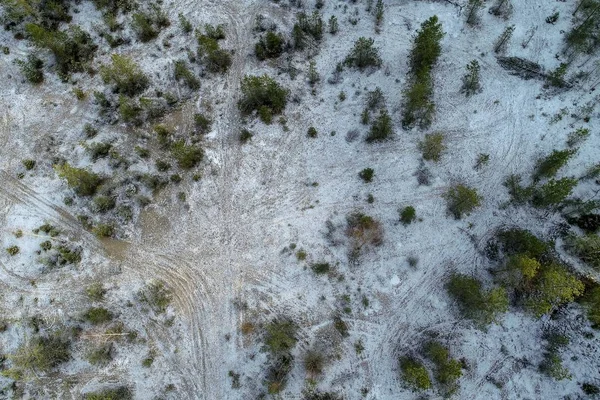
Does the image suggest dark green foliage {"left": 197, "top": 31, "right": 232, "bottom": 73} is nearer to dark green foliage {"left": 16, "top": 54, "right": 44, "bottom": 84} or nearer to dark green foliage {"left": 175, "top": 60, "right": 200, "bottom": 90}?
dark green foliage {"left": 175, "top": 60, "right": 200, "bottom": 90}

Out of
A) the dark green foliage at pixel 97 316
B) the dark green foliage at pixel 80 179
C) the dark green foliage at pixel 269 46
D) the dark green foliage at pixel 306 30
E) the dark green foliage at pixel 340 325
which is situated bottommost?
the dark green foliage at pixel 97 316

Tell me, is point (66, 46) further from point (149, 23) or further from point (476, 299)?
point (476, 299)

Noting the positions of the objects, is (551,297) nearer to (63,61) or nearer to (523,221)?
(523,221)

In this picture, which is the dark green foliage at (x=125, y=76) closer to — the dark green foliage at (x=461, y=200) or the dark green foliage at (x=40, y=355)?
the dark green foliage at (x=40, y=355)

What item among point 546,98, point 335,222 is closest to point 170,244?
point 335,222

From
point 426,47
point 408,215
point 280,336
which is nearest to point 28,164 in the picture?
point 280,336

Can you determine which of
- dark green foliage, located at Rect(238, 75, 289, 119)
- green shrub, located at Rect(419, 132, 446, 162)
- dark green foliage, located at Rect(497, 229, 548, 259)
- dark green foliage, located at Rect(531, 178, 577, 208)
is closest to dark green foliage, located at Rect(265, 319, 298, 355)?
dark green foliage, located at Rect(497, 229, 548, 259)

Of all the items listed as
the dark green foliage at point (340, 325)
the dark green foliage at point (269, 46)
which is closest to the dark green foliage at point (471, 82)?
the dark green foliage at point (269, 46)
